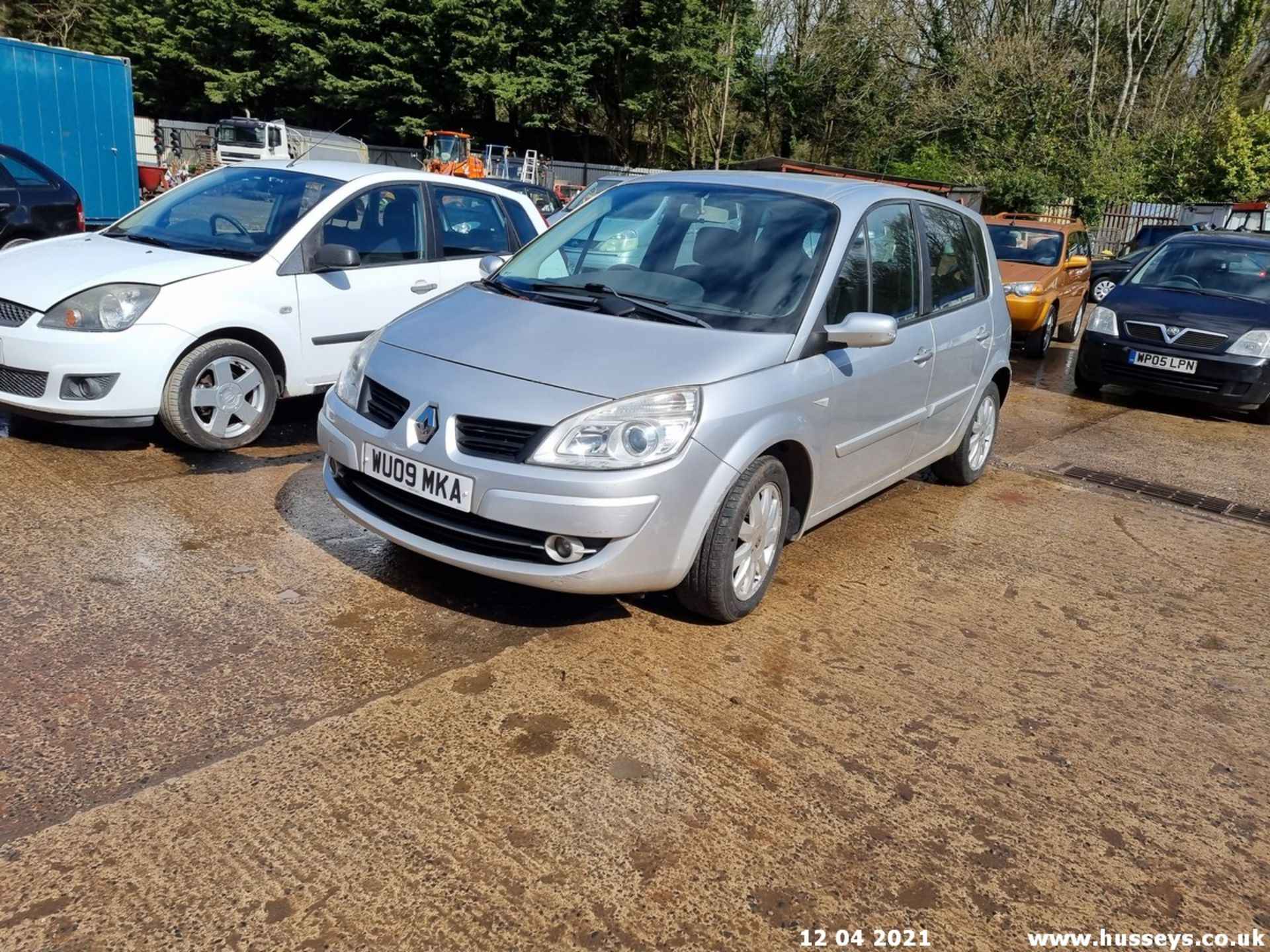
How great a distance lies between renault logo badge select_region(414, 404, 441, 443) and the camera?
353cm

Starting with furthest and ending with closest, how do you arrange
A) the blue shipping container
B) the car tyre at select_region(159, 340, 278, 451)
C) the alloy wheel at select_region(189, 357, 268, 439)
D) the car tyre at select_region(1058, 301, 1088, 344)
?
the car tyre at select_region(1058, 301, 1088, 344)
the blue shipping container
the alloy wheel at select_region(189, 357, 268, 439)
the car tyre at select_region(159, 340, 278, 451)

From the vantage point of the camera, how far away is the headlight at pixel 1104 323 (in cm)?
923

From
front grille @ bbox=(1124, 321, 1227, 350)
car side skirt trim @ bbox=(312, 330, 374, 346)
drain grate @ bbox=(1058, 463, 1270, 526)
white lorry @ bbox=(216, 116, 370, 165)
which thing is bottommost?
drain grate @ bbox=(1058, 463, 1270, 526)

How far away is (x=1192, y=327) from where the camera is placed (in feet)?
28.6

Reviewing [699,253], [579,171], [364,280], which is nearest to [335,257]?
[364,280]

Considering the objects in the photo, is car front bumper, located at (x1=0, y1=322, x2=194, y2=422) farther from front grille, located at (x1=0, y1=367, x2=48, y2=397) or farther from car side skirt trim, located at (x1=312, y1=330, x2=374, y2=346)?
car side skirt trim, located at (x1=312, y1=330, x2=374, y2=346)

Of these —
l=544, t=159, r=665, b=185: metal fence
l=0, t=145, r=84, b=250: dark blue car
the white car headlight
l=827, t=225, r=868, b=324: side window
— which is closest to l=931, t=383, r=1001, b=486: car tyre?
l=827, t=225, r=868, b=324: side window

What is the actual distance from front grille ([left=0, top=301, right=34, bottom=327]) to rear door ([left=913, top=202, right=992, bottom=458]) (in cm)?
463

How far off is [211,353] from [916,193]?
388 cm

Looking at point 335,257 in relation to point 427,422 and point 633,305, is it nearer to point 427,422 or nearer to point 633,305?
point 633,305

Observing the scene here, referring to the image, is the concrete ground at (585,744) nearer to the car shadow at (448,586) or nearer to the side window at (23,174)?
the car shadow at (448,586)

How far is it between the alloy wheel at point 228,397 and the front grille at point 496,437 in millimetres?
2639

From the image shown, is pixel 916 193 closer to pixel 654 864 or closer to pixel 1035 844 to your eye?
pixel 1035 844

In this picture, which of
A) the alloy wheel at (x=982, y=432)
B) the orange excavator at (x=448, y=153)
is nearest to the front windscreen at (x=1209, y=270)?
the alloy wheel at (x=982, y=432)
